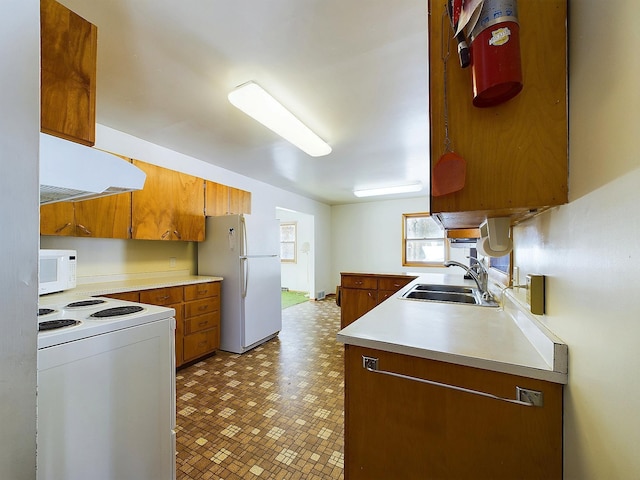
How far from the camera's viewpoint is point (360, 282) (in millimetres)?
3885

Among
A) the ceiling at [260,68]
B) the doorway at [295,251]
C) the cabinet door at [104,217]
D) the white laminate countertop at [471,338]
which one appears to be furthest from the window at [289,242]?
the white laminate countertop at [471,338]

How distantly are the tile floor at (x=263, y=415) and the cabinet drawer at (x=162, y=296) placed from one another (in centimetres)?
75

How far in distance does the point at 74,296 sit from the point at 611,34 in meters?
2.94

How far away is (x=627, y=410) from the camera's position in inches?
19.5

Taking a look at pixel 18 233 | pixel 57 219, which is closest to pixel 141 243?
pixel 57 219

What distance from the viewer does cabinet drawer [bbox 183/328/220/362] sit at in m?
2.79

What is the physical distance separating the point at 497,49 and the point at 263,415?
240cm

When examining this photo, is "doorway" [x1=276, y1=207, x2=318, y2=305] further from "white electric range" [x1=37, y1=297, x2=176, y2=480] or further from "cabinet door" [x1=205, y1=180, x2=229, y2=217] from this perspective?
"white electric range" [x1=37, y1=297, x2=176, y2=480]

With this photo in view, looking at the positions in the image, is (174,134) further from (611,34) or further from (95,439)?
(611,34)

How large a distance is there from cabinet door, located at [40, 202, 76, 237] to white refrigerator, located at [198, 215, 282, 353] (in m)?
1.38

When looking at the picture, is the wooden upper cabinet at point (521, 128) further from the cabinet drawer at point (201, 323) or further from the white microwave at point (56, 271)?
the cabinet drawer at point (201, 323)

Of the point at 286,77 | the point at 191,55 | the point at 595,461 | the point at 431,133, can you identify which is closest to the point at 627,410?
the point at 595,461

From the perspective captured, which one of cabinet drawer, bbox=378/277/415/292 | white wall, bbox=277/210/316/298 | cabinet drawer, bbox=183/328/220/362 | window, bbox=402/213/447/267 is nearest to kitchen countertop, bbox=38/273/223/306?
cabinet drawer, bbox=183/328/220/362

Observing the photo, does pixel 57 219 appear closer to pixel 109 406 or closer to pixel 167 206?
pixel 167 206
